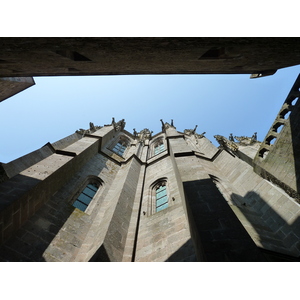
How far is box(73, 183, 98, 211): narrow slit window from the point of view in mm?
7653

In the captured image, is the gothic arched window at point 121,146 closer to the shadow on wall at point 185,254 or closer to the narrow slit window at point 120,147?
the narrow slit window at point 120,147

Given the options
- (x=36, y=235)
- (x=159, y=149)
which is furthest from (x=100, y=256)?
(x=159, y=149)

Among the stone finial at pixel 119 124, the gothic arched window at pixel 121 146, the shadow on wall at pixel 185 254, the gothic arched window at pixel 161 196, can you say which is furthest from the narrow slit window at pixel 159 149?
the shadow on wall at pixel 185 254

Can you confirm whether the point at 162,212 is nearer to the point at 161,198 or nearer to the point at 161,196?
the point at 161,198

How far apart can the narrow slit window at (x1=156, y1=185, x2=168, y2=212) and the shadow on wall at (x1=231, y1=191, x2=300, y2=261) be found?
2.98 m

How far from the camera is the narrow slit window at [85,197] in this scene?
301 inches

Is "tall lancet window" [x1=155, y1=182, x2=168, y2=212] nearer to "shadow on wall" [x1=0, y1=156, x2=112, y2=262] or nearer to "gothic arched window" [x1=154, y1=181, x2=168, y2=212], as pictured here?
"gothic arched window" [x1=154, y1=181, x2=168, y2=212]

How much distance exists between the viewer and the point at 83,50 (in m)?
4.67

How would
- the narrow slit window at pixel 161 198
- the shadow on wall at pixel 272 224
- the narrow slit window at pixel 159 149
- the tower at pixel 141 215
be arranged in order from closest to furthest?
the tower at pixel 141 215 → the shadow on wall at pixel 272 224 → the narrow slit window at pixel 161 198 → the narrow slit window at pixel 159 149

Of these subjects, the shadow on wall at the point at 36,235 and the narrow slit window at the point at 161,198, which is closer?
the shadow on wall at the point at 36,235

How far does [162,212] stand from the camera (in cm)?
712

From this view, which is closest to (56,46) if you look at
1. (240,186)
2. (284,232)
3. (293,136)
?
(293,136)

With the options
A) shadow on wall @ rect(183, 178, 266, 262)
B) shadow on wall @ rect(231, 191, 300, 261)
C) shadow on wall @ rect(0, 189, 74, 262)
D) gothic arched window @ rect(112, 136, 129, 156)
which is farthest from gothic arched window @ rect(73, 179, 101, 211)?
shadow on wall @ rect(231, 191, 300, 261)
